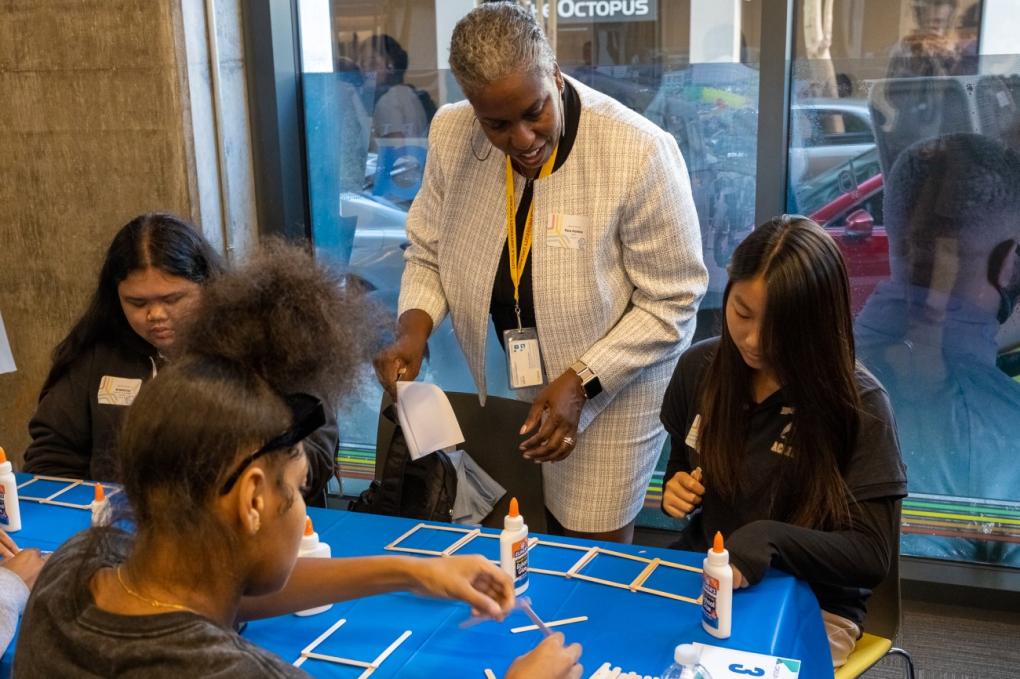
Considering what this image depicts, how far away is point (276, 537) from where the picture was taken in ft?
3.89

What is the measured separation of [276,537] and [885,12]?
2579 millimetres

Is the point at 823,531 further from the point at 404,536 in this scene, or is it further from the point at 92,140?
the point at 92,140

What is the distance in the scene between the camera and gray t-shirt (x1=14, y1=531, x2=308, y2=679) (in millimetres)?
1043

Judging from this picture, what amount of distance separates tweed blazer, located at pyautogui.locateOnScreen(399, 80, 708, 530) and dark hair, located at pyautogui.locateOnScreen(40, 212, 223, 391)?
510mm

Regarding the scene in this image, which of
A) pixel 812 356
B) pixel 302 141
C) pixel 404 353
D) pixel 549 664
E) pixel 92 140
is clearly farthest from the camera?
pixel 302 141

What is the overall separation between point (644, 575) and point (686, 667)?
0.31 meters

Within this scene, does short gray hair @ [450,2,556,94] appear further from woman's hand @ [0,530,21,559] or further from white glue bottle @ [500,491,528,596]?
woman's hand @ [0,530,21,559]

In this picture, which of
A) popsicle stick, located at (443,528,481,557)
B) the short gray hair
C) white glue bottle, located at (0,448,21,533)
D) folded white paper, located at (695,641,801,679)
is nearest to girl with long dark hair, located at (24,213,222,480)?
white glue bottle, located at (0,448,21,533)

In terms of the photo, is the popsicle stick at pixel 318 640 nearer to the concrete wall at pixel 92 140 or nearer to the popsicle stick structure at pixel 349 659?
the popsicle stick structure at pixel 349 659

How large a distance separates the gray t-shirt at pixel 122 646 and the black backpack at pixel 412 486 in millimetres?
1266

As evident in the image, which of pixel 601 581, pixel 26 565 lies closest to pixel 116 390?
pixel 26 565

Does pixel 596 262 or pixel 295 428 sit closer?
pixel 295 428

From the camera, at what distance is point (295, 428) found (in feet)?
3.80

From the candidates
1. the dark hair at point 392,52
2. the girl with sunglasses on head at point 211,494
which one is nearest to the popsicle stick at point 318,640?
the girl with sunglasses on head at point 211,494
